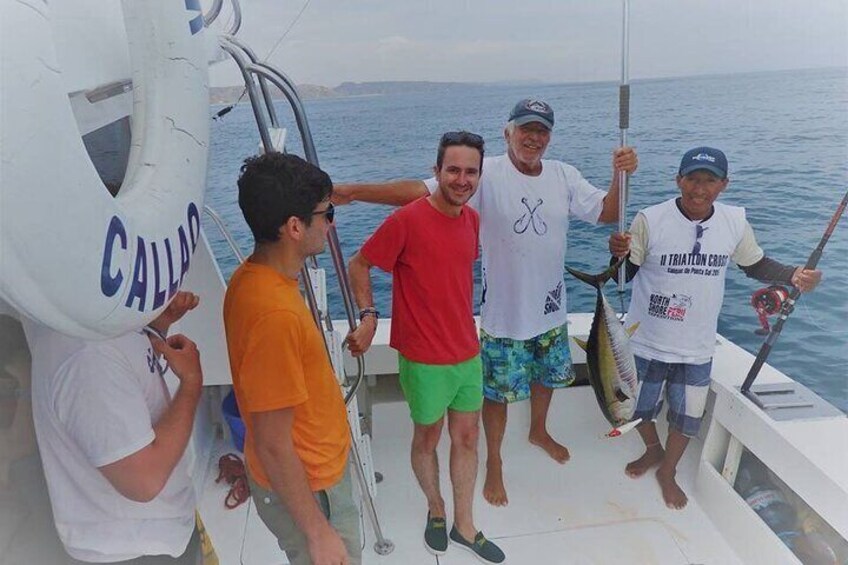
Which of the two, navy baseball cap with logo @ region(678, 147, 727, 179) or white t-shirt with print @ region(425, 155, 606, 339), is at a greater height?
navy baseball cap with logo @ region(678, 147, 727, 179)

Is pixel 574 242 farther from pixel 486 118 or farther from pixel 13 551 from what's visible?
pixel 486 118

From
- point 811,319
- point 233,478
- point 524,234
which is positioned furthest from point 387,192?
point 811,319

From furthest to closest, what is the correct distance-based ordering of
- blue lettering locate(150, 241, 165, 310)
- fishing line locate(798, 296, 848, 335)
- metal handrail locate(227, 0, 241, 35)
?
fishing line locate(798, 296, 848, 335) < metal handrail locate(227, 0, 241, 35) < blue lettering locate(150, 241, 165, 310)

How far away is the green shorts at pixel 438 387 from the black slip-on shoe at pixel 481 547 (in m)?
0.48

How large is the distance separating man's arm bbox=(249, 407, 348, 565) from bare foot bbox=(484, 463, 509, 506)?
116 cm

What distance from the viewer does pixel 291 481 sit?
4.17 ft

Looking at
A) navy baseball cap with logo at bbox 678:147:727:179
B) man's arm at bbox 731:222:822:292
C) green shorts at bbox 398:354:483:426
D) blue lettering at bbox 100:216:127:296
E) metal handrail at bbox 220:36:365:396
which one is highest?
metal handrail at bbox 220:36:365:396

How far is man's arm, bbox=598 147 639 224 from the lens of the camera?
204 cm

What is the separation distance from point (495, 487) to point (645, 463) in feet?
2.22

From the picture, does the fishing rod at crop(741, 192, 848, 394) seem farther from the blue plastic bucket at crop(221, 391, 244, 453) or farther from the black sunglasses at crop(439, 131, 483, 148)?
the blue plastic bucket at crop(221, 391, 244, 453)

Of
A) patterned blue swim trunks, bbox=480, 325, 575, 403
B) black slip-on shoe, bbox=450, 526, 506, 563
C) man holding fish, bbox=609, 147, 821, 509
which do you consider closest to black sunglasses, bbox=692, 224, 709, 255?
man holding fish, bbox=609, 147, 821, 509

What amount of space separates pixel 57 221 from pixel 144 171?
0.35 metres

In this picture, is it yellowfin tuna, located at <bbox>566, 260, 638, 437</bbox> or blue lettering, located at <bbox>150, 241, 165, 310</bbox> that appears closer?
blue lettering, located at <bbox>150, 241, 165, 310</bbox>

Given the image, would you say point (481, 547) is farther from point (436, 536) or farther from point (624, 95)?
point (624, 95)
